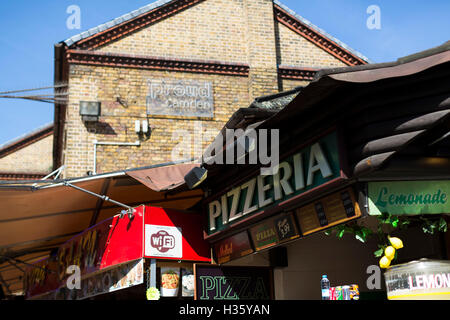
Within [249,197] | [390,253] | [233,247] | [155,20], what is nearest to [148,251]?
[233,247]

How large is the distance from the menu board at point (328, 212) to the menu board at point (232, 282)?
2233mm

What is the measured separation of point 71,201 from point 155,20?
28.4 feet

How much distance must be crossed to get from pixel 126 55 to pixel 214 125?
328 centimetres

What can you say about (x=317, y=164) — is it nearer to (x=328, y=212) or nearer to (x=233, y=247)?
(x=328, y=212)

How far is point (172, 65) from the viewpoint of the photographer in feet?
52.9

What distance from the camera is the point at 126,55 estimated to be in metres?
15.9

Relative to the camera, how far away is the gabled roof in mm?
15797

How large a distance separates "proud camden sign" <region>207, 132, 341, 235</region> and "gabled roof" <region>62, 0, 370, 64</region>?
890 centimetres

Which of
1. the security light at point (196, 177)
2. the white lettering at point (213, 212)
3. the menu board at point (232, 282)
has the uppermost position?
the security light at point (196, 177)

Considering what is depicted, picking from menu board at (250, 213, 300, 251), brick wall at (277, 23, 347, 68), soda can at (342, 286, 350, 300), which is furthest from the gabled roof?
soda can at (342, 286, 350, 300)

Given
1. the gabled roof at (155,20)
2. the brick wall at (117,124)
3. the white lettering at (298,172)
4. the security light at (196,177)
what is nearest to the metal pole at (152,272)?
the security light at (196,177)

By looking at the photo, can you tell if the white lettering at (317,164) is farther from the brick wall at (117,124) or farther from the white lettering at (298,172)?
the brick wall at (117,124)

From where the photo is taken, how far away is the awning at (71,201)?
8.23m

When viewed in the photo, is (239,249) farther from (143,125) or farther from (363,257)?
(143,125)
